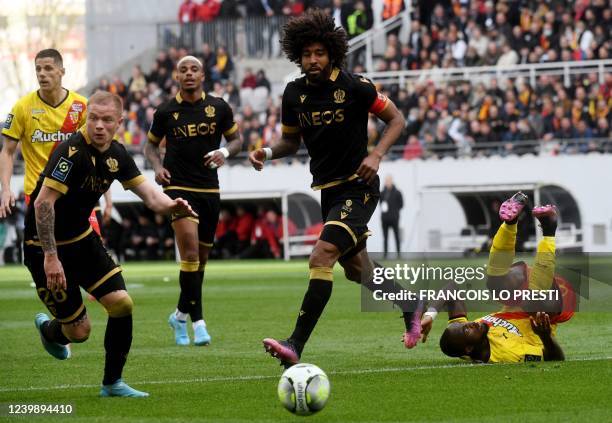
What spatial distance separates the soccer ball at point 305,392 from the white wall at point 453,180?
22.5 m

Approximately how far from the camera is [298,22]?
32.2 ft

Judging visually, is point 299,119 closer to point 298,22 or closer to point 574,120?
point 298,22

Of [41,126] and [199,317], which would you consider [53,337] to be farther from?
[199,317]

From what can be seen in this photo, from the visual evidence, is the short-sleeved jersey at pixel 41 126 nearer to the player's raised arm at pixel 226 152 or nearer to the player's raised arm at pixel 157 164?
the player's raised arm at pixel 157 164

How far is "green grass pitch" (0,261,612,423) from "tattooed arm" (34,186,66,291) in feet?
2.56

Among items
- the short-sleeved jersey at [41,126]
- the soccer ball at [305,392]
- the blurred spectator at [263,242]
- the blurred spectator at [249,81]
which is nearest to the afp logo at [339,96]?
the soccer ball at [305,392]

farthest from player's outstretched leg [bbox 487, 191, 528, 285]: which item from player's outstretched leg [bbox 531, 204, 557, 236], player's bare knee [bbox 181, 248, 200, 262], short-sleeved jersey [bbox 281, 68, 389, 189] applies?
player's bare knee [bbox 181, 248, 200, 262]

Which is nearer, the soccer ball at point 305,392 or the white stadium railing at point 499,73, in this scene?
the soccer ball at point 305,392

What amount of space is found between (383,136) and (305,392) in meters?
2.85

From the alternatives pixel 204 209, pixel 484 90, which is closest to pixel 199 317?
pixel 204 209

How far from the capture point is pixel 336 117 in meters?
9.77

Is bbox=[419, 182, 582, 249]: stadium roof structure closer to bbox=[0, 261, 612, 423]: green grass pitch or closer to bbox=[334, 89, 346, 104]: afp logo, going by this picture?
bbox=[0, 261, 612, 423]: green grass pitch

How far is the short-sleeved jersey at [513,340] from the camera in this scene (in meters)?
9.94

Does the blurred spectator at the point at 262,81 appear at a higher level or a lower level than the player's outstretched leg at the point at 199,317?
higher
